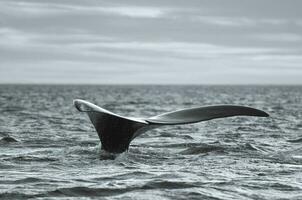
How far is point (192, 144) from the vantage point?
13797mm

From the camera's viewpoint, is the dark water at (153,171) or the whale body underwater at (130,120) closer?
the dark water at (153,171)

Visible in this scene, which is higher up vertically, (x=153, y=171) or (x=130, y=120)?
(x=130, y=120)

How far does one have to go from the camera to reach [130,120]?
970cm

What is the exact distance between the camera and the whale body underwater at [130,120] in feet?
31.1

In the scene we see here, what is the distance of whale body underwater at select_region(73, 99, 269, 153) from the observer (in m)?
9.47

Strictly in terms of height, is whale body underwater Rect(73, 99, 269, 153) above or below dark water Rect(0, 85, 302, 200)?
above

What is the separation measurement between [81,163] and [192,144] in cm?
427

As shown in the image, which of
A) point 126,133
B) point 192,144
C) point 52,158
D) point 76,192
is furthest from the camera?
point 192,144

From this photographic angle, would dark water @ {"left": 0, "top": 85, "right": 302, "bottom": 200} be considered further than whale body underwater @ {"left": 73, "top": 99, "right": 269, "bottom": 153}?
No

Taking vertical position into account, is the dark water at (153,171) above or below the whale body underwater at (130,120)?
below

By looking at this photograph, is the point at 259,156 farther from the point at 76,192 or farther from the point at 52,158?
the point at 76,192

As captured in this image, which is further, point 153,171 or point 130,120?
point 130,120

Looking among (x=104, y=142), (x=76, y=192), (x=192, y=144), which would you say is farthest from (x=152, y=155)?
(x=76, y=192)

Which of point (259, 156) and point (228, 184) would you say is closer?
point (228, 184)
